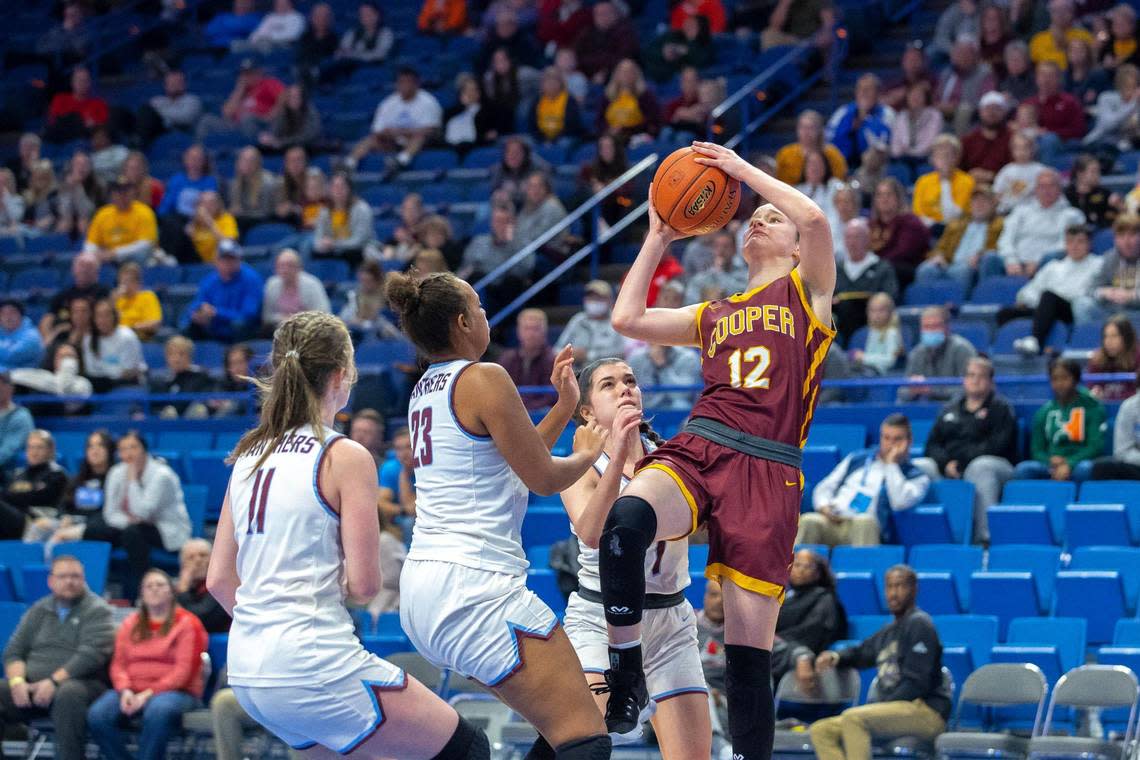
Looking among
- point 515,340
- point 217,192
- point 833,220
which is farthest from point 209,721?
point 217,192

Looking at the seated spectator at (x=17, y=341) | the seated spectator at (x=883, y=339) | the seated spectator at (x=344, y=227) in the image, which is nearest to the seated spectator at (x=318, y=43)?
the seated spectator at (x=344, y=227)

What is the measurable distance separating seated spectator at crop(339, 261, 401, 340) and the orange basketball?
298 inches

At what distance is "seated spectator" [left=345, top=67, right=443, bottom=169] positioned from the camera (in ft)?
54.6

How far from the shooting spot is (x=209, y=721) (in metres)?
10.0

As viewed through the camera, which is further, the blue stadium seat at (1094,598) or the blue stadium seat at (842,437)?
the blue stadium seat at (842,437)

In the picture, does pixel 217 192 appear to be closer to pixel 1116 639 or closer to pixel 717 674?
pixel 717 674

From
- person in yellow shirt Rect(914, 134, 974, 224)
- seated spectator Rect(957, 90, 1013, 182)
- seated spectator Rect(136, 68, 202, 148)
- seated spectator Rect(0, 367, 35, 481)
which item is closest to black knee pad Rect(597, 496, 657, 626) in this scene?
person in yellow shirt Rect(914, 134, 974, 224)

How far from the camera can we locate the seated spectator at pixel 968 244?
1271cm

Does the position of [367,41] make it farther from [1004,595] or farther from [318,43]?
[1004,595]

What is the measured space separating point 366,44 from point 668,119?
180 inches

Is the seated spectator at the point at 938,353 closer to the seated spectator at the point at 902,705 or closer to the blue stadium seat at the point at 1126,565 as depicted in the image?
the blue stadium seat at the point at 1126,565

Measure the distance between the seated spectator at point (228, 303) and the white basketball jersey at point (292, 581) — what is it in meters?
9.57

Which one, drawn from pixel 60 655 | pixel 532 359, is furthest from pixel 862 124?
pixel 60 655

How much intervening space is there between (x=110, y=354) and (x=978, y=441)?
7.11m
